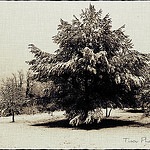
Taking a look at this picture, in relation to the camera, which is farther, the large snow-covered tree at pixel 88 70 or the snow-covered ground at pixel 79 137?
the large snow-covered tree at pixel 88 70

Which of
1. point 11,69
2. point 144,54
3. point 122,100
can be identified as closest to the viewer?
point 144,54

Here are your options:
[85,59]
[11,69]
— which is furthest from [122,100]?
[11,69]

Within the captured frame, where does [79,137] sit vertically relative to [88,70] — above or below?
below

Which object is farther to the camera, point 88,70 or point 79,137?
point 88,70

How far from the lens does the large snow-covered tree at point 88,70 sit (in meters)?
17.5

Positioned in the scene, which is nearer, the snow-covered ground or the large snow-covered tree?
the snow-covered ground

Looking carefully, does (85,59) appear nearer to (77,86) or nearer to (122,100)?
(77,86)

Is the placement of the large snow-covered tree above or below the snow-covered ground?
above

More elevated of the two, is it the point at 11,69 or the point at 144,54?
the point at 11,69

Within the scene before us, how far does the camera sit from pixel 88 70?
17.9 meters

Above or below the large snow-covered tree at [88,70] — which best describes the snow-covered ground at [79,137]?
below

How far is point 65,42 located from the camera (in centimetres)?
1908

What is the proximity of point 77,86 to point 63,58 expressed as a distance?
277 cm

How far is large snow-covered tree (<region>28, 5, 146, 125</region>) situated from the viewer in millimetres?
17547
